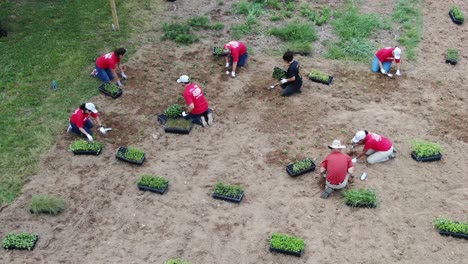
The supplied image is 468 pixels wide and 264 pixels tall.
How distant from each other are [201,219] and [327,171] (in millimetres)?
3125

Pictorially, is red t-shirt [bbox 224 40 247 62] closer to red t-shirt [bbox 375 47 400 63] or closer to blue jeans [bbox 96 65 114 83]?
blue jeans [bbox 96 65 114 83]

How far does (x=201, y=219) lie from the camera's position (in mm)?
10766

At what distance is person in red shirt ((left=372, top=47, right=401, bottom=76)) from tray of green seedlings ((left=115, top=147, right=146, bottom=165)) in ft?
26.6

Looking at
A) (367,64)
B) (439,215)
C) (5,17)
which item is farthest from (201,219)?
(5,17)

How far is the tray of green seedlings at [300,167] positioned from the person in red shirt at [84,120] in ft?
17.1

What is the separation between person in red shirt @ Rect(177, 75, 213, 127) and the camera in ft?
42.0

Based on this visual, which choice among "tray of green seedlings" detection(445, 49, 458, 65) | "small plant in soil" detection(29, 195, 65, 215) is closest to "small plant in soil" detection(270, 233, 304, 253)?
"small plant in soil" detection(29, 195, 65, 215)

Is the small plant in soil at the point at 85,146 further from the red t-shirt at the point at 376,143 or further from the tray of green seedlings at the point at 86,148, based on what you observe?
the red t-shirt at the point at 376,143

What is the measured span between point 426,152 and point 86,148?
8.77m

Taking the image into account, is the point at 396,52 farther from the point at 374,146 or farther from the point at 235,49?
the point at 235,49

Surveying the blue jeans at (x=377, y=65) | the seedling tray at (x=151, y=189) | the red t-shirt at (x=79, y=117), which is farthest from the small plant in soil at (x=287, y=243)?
the blue jeans at (x=377, y=65)

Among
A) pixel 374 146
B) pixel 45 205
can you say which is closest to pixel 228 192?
pixel 374 146

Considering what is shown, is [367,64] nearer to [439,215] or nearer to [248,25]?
[248,25]

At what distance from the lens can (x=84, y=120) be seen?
1260 cm
